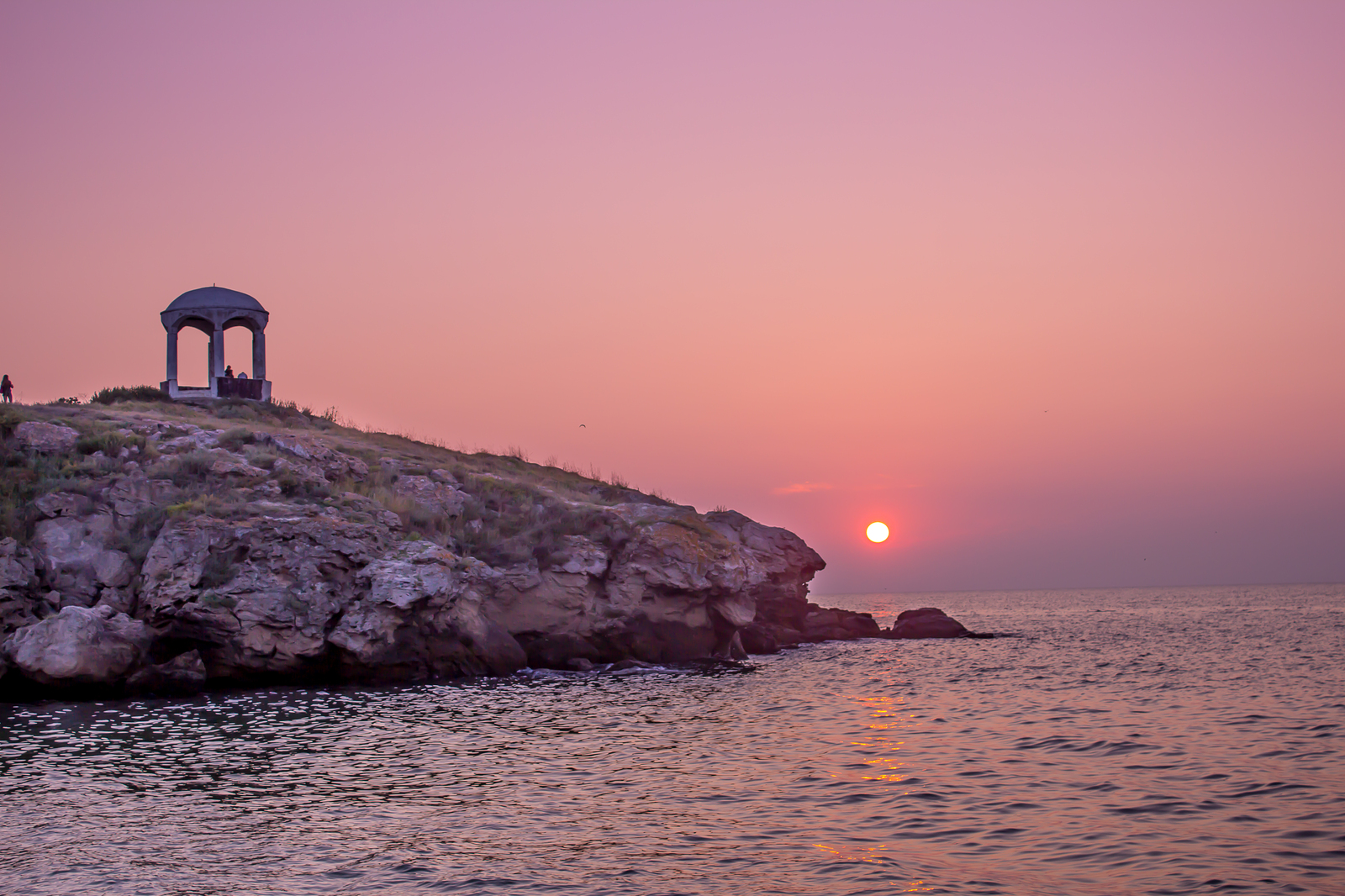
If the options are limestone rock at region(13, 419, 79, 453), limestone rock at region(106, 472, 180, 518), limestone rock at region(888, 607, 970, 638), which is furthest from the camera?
limestone rock at region(888, 607, 970, 638)

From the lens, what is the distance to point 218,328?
5662 centimetres

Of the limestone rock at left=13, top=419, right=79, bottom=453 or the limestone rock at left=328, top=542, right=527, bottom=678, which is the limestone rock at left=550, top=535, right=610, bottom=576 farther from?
the limestone rock at left=13, top=419, right=79, bottom=453

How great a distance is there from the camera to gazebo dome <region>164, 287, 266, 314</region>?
55750mm

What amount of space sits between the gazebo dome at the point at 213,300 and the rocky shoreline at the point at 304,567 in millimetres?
6098

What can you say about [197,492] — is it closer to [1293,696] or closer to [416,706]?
[416,706]

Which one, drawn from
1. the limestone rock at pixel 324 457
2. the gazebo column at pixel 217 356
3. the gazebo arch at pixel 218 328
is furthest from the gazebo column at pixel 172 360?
the limestone rock at pixel 324 457

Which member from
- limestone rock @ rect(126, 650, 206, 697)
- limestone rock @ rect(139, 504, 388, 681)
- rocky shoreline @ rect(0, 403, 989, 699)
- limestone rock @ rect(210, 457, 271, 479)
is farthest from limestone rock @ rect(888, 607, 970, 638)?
limestone rock @ rect(126, 650, 206, 697)

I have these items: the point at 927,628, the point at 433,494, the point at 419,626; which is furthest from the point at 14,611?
the point at 927,628

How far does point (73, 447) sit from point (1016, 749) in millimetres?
36628

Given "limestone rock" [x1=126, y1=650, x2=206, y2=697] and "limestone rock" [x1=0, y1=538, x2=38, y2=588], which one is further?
"limestone rock" [x1=0, y1=538, x2=38, y2=588]

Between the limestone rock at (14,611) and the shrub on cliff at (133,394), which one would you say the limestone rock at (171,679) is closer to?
the limestone rock at (14,611)

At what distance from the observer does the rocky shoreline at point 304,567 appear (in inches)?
1272

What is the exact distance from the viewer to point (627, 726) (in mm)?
24234

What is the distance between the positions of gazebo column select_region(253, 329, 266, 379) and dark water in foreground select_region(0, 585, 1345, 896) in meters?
32.0
